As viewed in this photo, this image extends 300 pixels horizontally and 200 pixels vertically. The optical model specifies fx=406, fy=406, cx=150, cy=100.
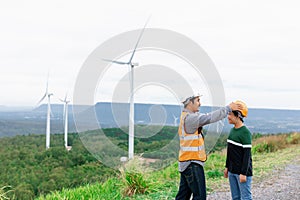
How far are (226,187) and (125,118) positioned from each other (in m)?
10.1

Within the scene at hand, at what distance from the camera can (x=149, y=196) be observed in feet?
23.6

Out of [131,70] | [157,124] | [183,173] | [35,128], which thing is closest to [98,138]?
[131,70]

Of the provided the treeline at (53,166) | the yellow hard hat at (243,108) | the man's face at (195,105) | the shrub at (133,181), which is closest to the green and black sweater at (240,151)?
the yellow hard hat at (243,108)

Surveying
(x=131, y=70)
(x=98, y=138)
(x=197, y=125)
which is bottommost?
(x=98, y=138)

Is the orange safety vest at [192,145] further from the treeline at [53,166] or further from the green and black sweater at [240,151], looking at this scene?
the treeline at [53,166]

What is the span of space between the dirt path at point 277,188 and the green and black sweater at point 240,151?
7.47 ft

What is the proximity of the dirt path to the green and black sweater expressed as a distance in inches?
89.7

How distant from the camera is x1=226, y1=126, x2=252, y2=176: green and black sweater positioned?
486 centimetres

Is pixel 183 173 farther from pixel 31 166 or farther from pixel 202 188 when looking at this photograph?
pixel 31 166

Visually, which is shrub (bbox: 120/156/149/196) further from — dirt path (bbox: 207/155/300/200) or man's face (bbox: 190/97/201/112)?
man's face (bbox: 190/97/201/112)

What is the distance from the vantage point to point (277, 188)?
7.96 metres

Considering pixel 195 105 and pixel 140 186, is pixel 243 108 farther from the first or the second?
pixel 140 186

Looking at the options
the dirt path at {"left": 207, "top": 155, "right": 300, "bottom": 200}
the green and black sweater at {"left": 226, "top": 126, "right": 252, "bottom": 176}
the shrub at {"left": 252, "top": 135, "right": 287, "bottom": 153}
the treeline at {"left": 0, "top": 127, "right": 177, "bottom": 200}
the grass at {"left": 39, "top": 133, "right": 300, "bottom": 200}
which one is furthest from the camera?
the treeline at {"left": 0, "top": 127, "right": 177, "bottom": 200}

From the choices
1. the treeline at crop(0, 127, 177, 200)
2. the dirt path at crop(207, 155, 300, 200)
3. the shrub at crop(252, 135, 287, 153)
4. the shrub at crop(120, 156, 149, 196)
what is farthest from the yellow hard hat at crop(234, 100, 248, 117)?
the treeline at crop(0, 127, 177, 200)
